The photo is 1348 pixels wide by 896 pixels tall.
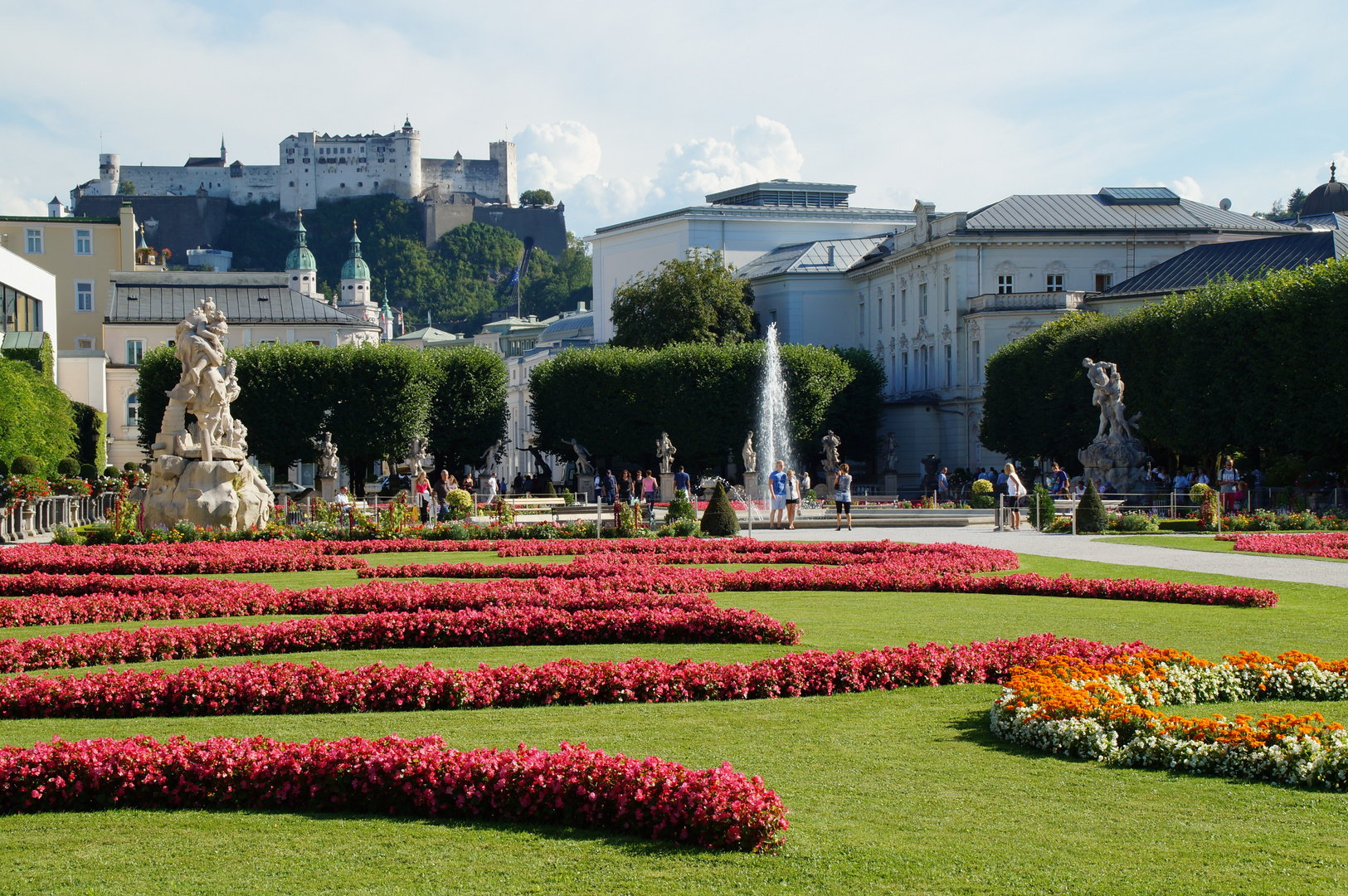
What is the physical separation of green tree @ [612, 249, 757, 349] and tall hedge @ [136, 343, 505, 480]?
16.8 meters

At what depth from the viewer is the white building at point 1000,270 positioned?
70.9m

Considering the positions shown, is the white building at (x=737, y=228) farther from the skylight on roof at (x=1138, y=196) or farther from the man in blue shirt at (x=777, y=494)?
the man in blue shirt at (x=777, y=494)

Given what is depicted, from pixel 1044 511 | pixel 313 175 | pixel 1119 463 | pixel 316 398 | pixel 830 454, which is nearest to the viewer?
pixel 1044 511

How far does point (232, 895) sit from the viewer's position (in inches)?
253

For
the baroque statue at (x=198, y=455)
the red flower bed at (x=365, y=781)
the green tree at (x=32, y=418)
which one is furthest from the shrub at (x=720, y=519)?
the green tree at (x=32, y=418)

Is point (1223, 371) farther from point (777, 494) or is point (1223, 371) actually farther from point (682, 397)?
point (682, 397)

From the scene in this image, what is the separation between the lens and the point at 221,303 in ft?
275

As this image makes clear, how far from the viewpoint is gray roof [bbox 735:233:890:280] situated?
86688 mm

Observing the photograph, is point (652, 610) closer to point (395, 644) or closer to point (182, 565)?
point (395, 644)

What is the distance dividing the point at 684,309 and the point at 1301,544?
51.5 m

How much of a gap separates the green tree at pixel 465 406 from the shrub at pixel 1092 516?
38.7 metres

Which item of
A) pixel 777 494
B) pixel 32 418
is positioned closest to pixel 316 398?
pixel 32 418

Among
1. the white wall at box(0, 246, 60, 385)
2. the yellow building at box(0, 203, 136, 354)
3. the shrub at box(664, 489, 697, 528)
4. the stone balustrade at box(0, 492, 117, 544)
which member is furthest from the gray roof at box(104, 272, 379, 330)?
the shrub at box(664, 489, 697, 528)

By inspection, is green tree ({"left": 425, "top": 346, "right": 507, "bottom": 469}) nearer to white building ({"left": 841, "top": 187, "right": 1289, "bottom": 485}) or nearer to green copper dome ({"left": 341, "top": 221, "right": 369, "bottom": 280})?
white building ({"left": 841, "top": 187, "right": 1289, "bottom": 485})
